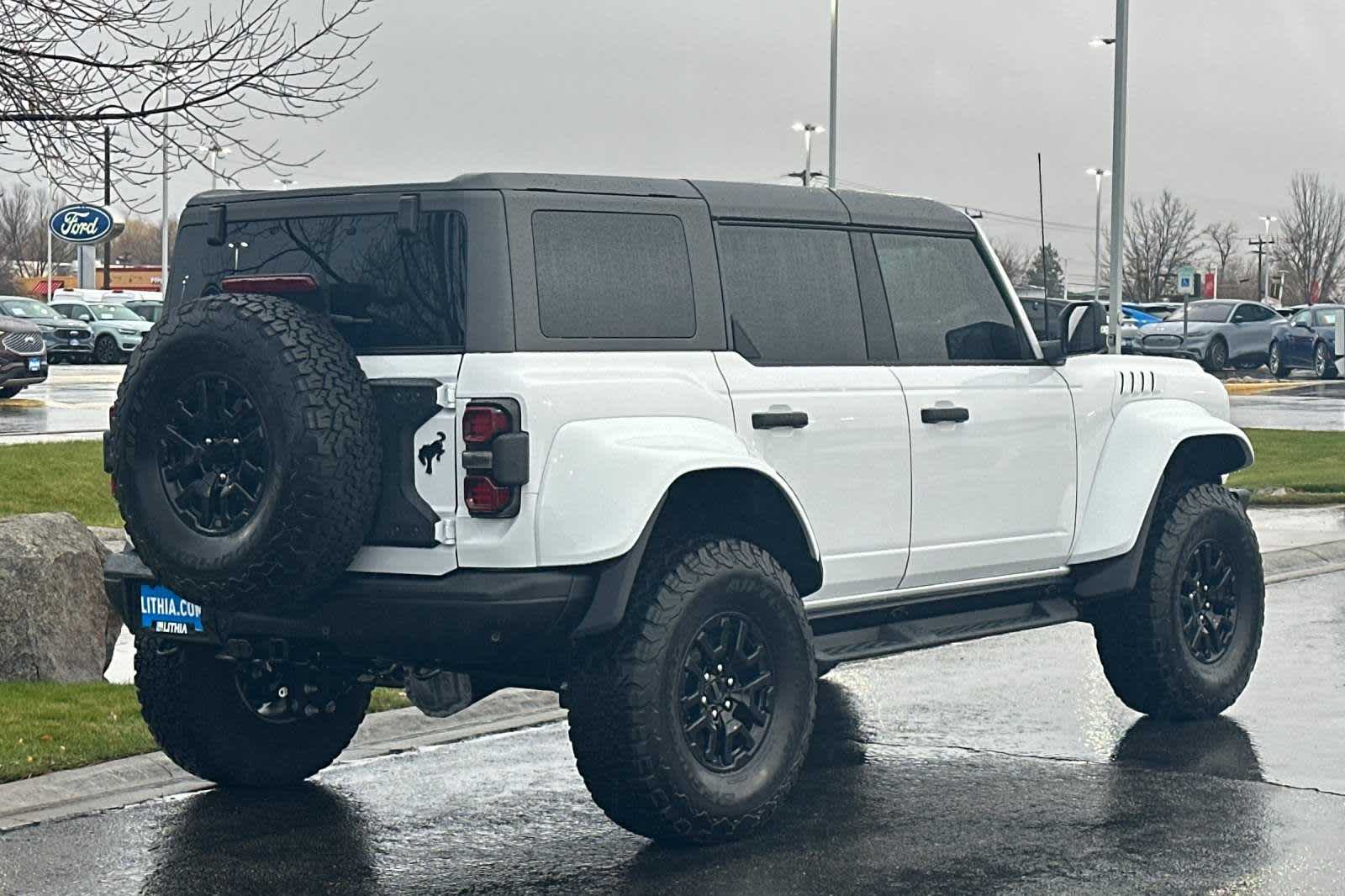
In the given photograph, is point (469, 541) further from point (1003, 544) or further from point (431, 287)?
point (1003, 544)

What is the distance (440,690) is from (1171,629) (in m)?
3.25

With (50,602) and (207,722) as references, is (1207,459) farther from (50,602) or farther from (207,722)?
(50,602)

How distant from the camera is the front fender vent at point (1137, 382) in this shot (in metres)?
8.20

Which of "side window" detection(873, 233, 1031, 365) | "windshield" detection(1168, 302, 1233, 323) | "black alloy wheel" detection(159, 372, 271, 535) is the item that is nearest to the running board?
"side window" detection(873, 233, 1031, 365)

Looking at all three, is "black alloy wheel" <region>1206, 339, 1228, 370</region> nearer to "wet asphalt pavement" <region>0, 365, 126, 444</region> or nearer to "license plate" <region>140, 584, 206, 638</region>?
"wet asphalt pavement" <region>0, 365, 126, 444</region>

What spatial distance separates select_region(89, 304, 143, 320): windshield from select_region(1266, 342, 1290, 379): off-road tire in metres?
26.8

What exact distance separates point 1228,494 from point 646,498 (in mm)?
3570

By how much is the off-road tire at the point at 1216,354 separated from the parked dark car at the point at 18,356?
24989 mm

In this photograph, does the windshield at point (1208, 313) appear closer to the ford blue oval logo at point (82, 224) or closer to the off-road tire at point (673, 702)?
the ford blue oval logo at point (82, 224)

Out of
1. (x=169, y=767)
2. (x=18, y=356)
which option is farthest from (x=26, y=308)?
(x=169, y=767)

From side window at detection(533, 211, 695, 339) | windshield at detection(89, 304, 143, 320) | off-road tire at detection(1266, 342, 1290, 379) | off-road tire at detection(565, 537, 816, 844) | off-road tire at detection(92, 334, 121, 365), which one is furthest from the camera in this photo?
windshield at detection(89, 304, 143, 320)

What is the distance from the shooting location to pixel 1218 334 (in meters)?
44.6

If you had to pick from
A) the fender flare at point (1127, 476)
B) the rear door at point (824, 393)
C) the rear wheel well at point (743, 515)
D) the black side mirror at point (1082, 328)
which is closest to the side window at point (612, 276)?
the rear door at point (824, 393)

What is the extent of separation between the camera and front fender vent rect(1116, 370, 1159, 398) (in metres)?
8.20
